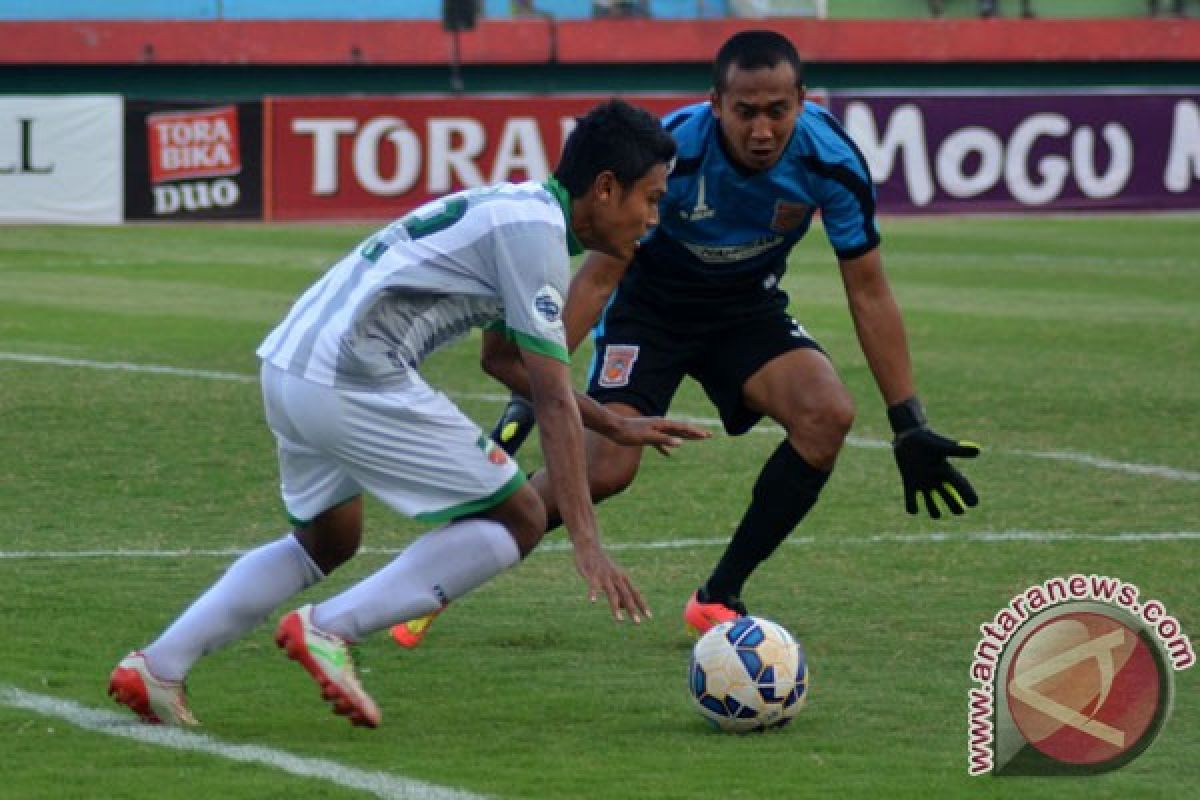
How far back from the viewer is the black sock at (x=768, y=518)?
7.44 metres

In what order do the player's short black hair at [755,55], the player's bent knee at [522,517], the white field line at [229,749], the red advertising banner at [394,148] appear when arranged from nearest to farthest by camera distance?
the white field line at [229,749]
the player's bent knee at [522,517]
the player's short black hair at [755,55]
the red advertising banner at [394,148]

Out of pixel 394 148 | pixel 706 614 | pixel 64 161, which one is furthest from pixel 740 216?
pixel 394 148

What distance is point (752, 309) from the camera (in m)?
7.70

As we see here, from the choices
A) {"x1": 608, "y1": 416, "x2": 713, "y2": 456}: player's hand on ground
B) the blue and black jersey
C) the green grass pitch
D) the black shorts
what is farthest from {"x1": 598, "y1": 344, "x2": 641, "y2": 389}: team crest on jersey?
{"x1": 608, "y1": 416, "x2": 713, "y2": 456}: player's hand on ground

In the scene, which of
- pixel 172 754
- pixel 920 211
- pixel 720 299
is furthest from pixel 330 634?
pixel 920 211

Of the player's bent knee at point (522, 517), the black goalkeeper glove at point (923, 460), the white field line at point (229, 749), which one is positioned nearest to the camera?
the white field line at point (229, 749)

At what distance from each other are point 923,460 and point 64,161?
2158 centimetres

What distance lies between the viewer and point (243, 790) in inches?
208

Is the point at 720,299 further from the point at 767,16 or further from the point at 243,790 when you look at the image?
the point at 767,16

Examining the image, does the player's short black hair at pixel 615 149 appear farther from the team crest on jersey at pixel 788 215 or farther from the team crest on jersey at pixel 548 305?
the team crest on jersey at pixel 788 215

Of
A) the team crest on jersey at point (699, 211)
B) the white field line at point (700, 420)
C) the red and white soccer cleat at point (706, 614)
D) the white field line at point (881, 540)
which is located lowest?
the white field line at point (700, 420)

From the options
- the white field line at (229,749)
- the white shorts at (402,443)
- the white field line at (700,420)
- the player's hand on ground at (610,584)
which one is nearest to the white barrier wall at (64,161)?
the white field line at (700,420)

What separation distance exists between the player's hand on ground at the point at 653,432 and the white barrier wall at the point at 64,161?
2210cm

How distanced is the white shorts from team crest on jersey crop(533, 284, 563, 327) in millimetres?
335
